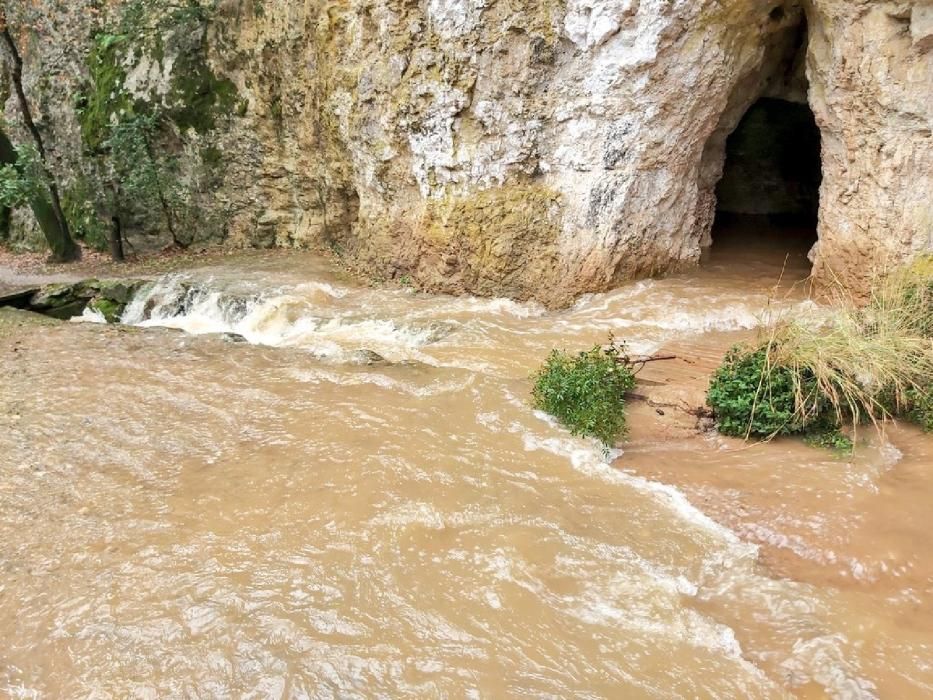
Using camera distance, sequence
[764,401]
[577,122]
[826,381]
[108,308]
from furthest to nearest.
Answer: [108,308] < [577,122] < [764,401] < [826,381]

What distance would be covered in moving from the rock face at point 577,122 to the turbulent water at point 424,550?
12.2 ft

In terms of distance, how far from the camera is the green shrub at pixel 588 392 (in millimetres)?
6172

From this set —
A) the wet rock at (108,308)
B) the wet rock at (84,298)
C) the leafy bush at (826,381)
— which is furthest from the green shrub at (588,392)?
the wet rock at (84,298)

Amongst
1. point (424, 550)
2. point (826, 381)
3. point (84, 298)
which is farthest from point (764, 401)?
point (84, 298)

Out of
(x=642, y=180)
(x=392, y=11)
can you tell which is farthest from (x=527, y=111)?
(x=392, y=11)

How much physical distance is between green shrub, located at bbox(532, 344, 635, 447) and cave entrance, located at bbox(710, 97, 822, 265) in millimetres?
8089

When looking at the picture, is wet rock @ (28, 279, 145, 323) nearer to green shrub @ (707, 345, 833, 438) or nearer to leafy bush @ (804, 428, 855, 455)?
green shrub @ (707, 345, 833, 438)

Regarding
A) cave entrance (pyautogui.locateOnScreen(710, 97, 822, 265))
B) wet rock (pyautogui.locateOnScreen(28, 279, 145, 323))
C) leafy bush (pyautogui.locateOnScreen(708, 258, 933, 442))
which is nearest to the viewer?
Answer: leafy bush (pyautogui.locateOnScreen(708, 258, 933, 442))

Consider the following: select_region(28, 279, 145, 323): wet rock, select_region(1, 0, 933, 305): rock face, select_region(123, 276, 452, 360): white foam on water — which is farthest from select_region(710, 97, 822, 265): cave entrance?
select_region(28, 279, 145, 323): wet rock

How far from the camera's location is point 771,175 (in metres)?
15.5

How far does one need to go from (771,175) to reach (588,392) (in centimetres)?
1178

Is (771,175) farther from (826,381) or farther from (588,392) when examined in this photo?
(588,392)

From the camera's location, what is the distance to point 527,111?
412 inches

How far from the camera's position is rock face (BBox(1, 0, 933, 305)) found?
27.8 ft
